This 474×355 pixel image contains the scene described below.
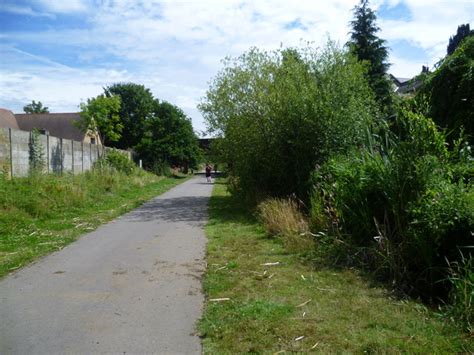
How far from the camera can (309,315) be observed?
16.3 ft

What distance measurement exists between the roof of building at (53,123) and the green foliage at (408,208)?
40.7 meters

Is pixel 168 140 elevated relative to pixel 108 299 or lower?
elevated

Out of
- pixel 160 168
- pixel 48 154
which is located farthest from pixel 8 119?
pixel 48 154

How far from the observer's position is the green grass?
419cm

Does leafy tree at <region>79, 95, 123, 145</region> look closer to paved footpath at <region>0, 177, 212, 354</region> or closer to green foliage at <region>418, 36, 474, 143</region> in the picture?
paved footpath at <region>0, 177, 212, 354</region>

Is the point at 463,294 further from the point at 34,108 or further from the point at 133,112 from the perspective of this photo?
the point at 34,108

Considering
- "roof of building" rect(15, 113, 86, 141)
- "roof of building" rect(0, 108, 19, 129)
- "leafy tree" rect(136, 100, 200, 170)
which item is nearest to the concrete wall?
"leafy tree" rect(136, 100, 200, 170)

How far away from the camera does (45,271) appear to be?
23.4ft

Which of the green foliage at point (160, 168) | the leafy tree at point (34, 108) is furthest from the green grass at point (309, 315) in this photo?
the leafy tree at point (34, 108)

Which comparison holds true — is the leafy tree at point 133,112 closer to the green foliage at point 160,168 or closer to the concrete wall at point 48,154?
the green foliage at point 160,168

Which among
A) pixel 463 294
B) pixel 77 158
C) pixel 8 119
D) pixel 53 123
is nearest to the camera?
pixel 463 294

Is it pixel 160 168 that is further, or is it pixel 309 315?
pixel 160 168

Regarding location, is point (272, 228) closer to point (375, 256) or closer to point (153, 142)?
point (375, 256)

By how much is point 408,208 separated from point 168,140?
1672 inches
